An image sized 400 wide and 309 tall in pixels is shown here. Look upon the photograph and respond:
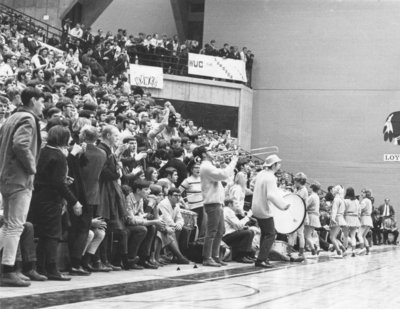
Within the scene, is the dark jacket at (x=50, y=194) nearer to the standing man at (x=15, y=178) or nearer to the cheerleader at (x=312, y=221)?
the standing man at (x=15, y=178)

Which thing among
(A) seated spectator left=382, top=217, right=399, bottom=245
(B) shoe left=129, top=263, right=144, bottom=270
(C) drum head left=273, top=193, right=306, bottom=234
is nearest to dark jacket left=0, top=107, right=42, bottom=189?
(B) shoe left=129, top=263, right=144, bottom=270

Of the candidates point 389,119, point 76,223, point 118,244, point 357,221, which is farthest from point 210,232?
point 389,119

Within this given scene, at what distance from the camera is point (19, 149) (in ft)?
25.0

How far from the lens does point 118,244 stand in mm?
10492

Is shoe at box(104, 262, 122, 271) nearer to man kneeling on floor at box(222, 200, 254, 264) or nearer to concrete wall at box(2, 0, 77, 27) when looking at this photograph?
man kneeling on floor at box(222, 200, 254, 264)

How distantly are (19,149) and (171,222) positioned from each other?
173 inches

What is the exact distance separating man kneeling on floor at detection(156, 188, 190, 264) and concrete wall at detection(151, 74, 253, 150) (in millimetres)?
17245

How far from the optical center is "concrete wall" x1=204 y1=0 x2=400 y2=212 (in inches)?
1217

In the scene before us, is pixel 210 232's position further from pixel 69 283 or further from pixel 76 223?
pixel 69 283

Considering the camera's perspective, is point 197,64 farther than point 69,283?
Yes

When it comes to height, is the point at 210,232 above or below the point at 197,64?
below

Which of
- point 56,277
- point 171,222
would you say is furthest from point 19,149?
point 171,222

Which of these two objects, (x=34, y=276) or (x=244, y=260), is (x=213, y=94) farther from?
(x=34, y=276)

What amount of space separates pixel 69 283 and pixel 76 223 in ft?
3.93
